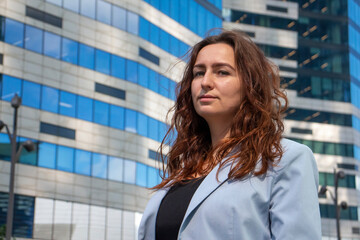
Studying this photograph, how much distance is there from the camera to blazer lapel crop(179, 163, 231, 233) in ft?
10.4

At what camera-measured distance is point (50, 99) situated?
147 feet

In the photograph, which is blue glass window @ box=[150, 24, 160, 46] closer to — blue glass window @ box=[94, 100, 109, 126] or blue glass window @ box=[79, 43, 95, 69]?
blue glass window @ box=[79, 43, 95, 69]

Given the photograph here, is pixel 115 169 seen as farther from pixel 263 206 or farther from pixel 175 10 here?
pixel 263 206

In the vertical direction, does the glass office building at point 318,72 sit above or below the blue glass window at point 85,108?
above

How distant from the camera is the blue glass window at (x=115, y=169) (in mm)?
47625

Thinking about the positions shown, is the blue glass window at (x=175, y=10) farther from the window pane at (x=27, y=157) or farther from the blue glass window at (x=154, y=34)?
the window pane at (x=27, y=157)

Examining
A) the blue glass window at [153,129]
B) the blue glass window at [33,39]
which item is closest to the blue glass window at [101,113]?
the blue glass window at [153,129]

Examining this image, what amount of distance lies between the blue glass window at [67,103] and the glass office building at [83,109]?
8 cm

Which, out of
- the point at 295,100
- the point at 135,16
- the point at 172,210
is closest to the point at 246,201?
the point at 172,210

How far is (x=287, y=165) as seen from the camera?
317 centimetres

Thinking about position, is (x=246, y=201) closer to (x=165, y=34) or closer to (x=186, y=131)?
(x=186, y=131)

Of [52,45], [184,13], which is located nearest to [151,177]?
[52,45]

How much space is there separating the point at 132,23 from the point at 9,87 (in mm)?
12324

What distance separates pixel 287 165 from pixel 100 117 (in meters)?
44.9
